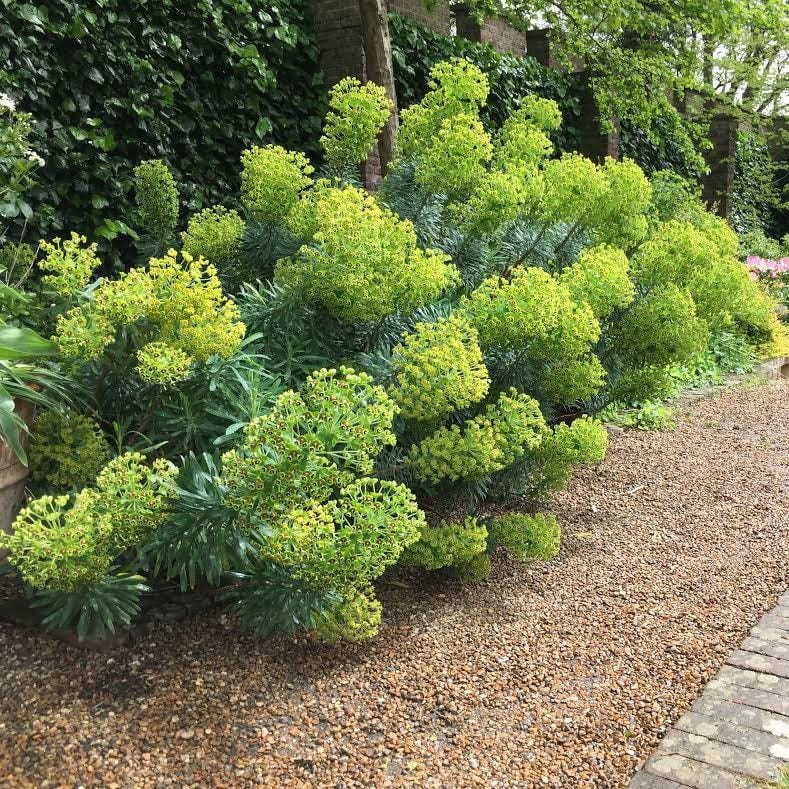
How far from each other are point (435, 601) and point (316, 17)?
529cm

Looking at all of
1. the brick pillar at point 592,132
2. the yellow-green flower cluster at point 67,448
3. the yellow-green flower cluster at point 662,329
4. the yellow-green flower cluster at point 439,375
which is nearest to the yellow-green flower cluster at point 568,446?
the yellow-green flower cluster at point 439,375

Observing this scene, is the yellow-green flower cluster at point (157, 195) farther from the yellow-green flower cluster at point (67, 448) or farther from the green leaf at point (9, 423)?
the green leaf at point (9, 423)

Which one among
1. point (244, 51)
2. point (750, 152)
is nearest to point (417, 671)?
point (244, 51)

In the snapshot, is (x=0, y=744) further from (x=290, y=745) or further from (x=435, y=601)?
(x=435, y=601)

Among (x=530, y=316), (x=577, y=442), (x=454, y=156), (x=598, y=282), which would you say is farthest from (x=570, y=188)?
(x=577, y=442)

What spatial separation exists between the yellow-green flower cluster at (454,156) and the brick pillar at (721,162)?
1233cm

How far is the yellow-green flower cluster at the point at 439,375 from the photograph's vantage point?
8.55 ft

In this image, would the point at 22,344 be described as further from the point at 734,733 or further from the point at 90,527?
the point at 734,733

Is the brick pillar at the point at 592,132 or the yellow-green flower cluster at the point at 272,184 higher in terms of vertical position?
the brick pillar at the point at 592,132

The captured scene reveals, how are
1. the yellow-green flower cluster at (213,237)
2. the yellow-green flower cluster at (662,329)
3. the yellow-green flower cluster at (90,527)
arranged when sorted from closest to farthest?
the yellow-green flower cluster at (90,527) → the yellow-green flower cluster at (213,237) → the yellow-green flower cluster at (662,329)

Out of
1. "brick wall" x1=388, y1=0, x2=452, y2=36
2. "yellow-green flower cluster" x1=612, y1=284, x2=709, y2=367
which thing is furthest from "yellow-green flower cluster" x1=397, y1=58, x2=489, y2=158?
"brick wall" x1=388, y1=0, x2=452, y2=36

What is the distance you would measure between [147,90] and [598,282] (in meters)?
3.41

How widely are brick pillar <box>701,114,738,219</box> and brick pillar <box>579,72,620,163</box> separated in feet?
15.2

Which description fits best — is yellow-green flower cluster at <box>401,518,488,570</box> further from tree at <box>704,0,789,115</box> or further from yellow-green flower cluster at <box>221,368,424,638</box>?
tree at <box>704,0,789,115</box>
